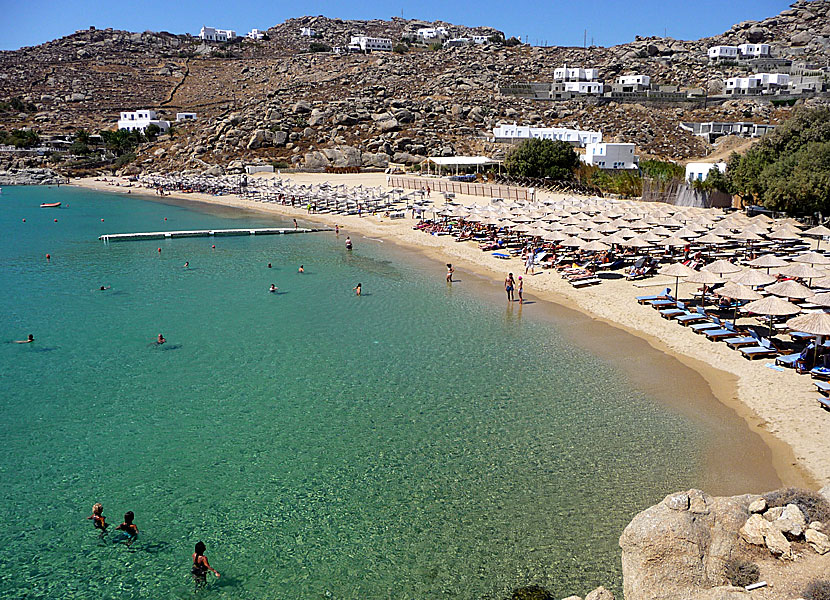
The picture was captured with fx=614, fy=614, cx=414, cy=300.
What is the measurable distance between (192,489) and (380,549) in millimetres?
4320

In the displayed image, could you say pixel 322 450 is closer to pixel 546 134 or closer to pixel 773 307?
pixel 773 307

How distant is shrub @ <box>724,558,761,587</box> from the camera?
23.7ft

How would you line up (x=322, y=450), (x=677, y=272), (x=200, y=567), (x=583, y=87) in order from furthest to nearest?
(x=583, y=87)
(x=677, y=272)
(x=322, y=450)
(x=200, y=567)

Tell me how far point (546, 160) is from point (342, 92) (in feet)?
168

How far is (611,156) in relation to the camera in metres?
60.4

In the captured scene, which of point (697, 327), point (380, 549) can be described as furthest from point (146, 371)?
point (697, 327)

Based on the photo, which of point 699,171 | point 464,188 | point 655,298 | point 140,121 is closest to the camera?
point 655,298

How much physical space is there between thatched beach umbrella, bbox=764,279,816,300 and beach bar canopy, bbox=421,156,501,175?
47.8m

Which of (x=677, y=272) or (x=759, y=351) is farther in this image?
(x=677, y=272)

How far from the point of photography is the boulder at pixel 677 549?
743 centimetres

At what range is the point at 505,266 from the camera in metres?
31.2

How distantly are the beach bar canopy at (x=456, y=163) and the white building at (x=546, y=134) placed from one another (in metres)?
8.90

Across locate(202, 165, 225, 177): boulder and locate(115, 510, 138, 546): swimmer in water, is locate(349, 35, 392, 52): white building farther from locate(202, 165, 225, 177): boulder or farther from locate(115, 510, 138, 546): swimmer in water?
locate(115, 510, 138, 546): swimmer in water

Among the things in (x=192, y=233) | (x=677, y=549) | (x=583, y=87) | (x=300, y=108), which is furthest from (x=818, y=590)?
(x=583, y=87)
